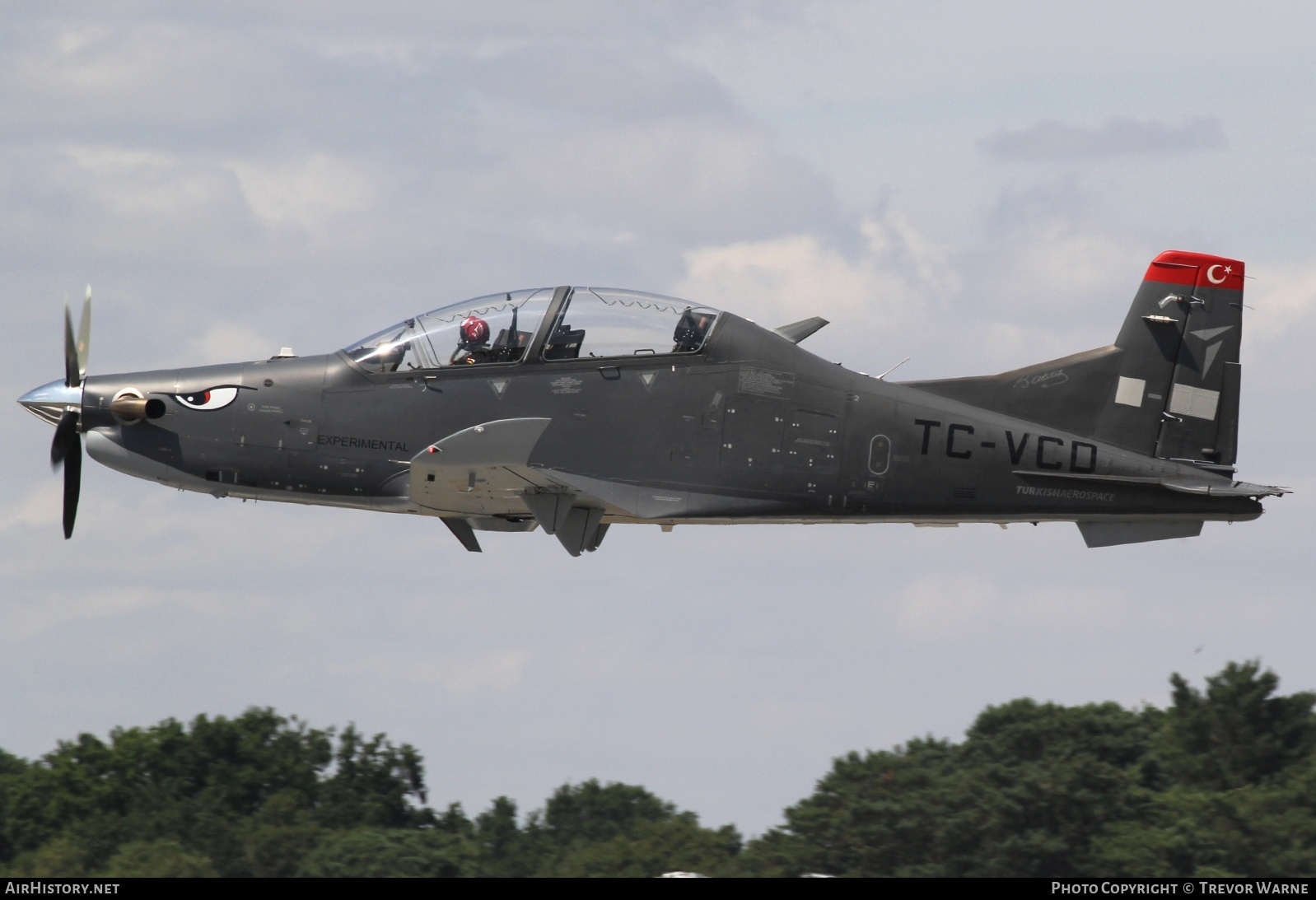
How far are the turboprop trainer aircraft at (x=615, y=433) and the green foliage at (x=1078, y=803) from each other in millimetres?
17187

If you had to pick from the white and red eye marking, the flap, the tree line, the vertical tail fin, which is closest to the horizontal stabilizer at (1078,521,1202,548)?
the vertical tail fin

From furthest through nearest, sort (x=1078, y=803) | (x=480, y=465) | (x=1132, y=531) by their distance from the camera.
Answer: (x=1078, y=803) → (x=1132, y=531) → (x=480, y=465)

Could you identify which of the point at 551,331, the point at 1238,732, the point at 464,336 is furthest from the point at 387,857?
the point at 1238,732

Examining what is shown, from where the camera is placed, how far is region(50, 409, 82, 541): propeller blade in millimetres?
17359

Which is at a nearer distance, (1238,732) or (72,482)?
(72,482)

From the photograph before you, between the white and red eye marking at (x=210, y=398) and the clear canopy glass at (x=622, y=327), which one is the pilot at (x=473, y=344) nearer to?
the clear canopy glass at (x=622, y=327)

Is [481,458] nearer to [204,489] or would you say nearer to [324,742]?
[204,489]

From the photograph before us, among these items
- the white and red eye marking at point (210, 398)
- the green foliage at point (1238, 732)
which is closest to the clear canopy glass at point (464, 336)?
the white and red eye marking at point (210, 398)

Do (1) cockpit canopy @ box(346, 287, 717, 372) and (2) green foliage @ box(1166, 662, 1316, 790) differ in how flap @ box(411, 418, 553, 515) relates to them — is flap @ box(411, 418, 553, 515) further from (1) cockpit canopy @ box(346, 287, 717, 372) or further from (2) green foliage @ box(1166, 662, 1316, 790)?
(2) green foliage @ box(1166, 662, 1316, 790)

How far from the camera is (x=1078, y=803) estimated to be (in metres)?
35.9

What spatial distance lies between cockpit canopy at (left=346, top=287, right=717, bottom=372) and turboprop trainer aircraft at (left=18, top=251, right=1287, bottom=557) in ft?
0.06

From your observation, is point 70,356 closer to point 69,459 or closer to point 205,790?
point 69,459

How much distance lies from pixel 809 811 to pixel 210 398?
2293 centimetres

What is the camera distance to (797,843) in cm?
3491
